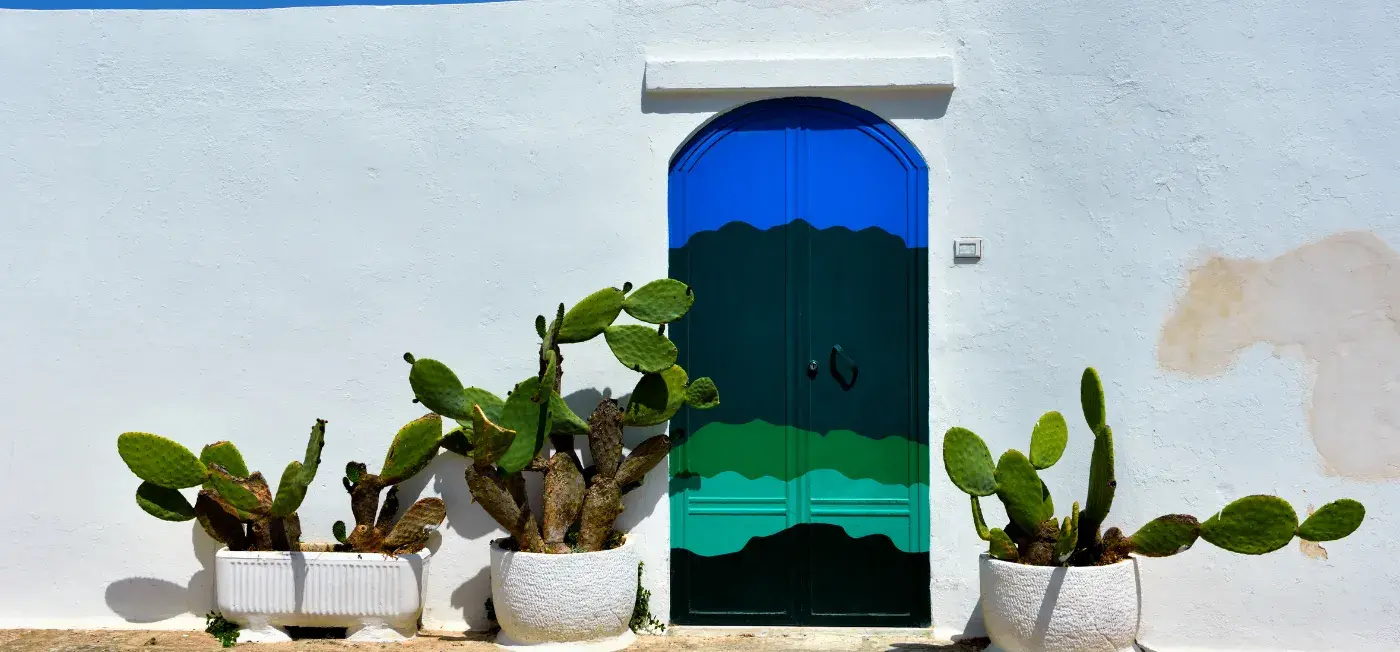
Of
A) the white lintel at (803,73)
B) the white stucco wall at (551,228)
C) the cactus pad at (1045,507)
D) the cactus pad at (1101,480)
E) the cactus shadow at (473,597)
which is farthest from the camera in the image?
the cactus shadow at (473,597)

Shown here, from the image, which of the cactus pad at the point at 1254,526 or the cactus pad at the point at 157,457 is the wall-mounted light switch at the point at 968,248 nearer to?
the cactus pad at the point at 1254,526

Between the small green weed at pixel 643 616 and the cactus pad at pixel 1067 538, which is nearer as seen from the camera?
the cactus pad at pixel 1067 538

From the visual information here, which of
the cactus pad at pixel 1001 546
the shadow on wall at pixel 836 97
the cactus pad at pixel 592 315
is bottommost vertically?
the cactus pad at pixel 1001 546

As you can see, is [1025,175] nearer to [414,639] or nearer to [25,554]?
[414,639]

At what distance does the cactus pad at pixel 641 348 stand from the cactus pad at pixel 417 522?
3.56 feet

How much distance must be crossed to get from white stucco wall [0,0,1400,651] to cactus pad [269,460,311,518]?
1.33ft

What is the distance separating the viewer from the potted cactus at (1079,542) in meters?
4.51

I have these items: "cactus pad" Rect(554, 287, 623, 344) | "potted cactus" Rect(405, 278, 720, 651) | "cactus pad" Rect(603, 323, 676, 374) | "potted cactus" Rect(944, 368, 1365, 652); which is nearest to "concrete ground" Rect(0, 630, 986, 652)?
"potted cactus" Rect(405, 278, 720, 651)

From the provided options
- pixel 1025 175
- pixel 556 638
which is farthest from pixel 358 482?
pixel 1025 175

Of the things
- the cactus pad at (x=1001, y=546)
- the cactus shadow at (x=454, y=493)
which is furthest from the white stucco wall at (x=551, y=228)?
the cactus pad at (x=1001, y=546)

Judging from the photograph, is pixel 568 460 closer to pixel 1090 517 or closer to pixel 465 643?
pixel 465 643

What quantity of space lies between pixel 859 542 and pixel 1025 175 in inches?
70.3

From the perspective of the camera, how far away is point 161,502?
5.18 m

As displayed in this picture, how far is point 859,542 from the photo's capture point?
5398mm
